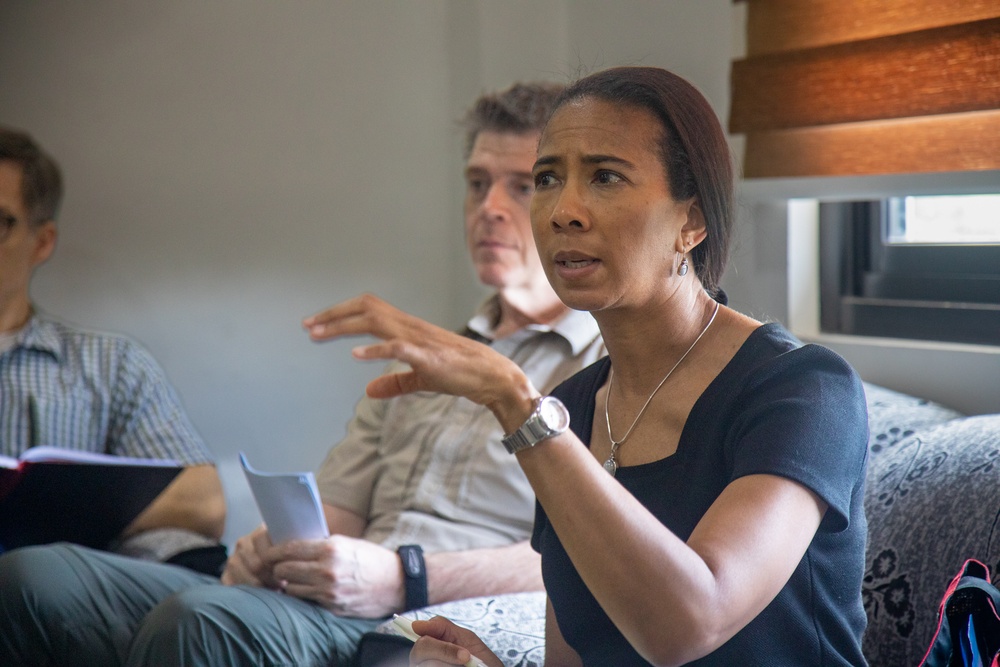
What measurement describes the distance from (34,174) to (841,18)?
1778 millimetres

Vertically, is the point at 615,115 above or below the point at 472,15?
below

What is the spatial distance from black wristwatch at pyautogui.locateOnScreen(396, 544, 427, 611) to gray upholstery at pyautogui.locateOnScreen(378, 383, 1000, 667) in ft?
0.38

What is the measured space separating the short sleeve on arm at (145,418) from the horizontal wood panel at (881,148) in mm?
1331

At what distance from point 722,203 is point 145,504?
125 cm

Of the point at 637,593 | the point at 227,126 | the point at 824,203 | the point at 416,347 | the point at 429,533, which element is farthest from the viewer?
the point at 227,126

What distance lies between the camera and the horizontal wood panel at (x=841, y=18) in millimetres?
1504

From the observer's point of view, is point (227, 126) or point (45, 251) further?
point (227, 126)

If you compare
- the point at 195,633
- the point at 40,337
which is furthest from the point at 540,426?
the point at 40,337

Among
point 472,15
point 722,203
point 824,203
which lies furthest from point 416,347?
point 472,15

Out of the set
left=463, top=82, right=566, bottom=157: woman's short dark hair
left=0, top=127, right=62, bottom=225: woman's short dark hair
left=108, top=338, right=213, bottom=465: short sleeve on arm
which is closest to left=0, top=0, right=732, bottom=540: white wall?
left=0, top=127, right=62, bottom=225: woman's short dark hair

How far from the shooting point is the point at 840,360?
961 millimetres

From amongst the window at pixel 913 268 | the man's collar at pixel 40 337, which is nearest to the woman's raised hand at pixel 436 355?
the window at pixel 913 268

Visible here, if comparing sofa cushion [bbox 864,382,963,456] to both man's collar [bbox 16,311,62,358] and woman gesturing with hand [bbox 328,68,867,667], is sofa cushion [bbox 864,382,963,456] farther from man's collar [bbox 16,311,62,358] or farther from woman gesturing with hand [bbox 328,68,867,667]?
man's collar [bbox 16,311,62,358]

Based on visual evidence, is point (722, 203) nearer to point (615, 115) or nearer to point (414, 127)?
A: point (615, 115)
